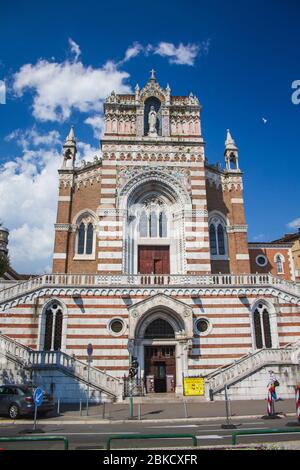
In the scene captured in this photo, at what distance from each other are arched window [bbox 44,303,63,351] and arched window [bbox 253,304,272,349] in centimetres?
1299

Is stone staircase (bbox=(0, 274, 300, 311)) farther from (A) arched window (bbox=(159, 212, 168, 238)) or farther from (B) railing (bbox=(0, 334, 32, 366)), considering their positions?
(A) arched window (bbox=(159, 212, 168, 238))

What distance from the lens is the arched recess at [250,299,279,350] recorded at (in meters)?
24.9

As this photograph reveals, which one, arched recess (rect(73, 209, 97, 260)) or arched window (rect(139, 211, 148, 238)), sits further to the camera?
arched window (rect(139, 211, 148, 238))

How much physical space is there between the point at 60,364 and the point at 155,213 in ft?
46.9

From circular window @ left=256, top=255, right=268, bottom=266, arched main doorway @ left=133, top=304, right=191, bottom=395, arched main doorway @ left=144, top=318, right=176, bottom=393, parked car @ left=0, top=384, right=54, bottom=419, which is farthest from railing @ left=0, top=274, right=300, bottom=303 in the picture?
circular window @ left=256, top=255, right=268, bottom=266

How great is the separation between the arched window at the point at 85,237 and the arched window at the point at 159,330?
790 centimetres

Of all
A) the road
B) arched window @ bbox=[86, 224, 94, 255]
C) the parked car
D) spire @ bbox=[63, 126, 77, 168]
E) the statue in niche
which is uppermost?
the statue in niche

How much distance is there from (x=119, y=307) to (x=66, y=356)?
186 inches

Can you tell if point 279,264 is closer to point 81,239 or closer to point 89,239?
point 89,239

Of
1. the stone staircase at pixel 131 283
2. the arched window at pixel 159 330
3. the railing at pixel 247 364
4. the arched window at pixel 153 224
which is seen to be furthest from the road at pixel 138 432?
the arched window at pixel 153 224

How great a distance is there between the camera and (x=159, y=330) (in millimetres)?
25094

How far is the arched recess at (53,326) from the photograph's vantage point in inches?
949

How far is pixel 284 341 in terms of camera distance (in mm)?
24766
